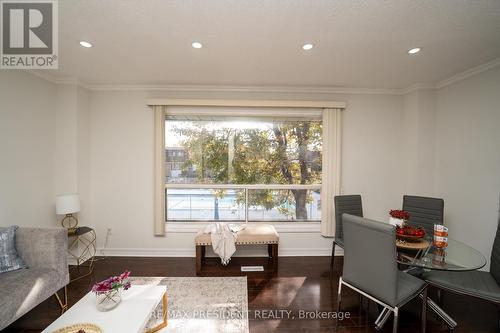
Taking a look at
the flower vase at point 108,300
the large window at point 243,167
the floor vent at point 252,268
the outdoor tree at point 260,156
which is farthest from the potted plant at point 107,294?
the outdoor tree at point 260,156

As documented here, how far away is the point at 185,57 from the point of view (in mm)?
2330

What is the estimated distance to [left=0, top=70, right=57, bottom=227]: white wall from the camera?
234cm

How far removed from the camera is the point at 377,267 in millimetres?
1562

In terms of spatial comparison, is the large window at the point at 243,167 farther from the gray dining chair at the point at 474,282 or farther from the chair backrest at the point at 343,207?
the gray dining chair at the point at 474,282

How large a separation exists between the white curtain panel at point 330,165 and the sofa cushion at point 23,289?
10.7 feet

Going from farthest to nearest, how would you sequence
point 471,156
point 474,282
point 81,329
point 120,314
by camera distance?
point 471,156, point 474,282, point 120,314, point 81,329

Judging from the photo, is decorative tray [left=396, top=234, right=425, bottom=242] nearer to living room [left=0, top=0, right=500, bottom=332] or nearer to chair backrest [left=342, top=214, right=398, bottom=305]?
living room [left=0, top=0, right=500, bottom=332]

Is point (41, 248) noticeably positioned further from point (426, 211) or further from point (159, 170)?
point (426, 211)

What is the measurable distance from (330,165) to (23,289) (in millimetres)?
3594

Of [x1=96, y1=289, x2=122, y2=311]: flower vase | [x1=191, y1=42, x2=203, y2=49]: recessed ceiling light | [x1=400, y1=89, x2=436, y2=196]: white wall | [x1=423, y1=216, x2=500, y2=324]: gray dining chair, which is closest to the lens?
[x1=96, y1=289, x2=122, y2=311]: flower vase

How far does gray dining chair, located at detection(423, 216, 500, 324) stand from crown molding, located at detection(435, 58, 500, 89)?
195cm

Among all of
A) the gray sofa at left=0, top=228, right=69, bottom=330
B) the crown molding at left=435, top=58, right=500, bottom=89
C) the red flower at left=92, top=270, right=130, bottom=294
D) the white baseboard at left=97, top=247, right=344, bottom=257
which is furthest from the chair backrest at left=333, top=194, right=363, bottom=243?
the gray sofa at left=0, top=228, right=69, bottom=330

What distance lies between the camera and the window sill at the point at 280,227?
325 cm

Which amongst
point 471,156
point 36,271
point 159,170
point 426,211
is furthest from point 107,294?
point 471,156
